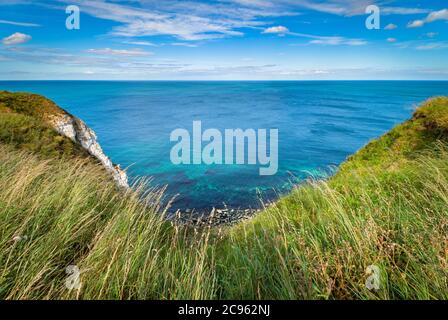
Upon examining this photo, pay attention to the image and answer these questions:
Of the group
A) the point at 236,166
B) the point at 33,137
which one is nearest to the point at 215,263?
the point at 33,137

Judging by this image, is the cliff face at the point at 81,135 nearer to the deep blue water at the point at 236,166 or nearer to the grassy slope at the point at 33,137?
the grassy slope at the point at 33,137

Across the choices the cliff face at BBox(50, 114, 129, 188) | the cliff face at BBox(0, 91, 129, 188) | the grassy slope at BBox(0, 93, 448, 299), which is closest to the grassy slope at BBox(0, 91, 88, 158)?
the cliff face at BBox(0, 91, 129, 188)

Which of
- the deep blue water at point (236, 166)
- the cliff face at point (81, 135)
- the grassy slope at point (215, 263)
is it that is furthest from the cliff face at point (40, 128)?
the deep blue water at point (236, 166)

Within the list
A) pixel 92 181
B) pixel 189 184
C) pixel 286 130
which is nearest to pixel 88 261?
pixel 92 181

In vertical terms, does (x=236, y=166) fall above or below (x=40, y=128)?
below

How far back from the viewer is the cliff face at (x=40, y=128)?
382 inches

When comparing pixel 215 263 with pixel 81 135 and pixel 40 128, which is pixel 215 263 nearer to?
pixel 40 128

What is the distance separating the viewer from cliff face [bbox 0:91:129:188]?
9695mm

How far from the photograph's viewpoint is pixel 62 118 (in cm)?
1409

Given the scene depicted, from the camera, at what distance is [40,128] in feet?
35.7
